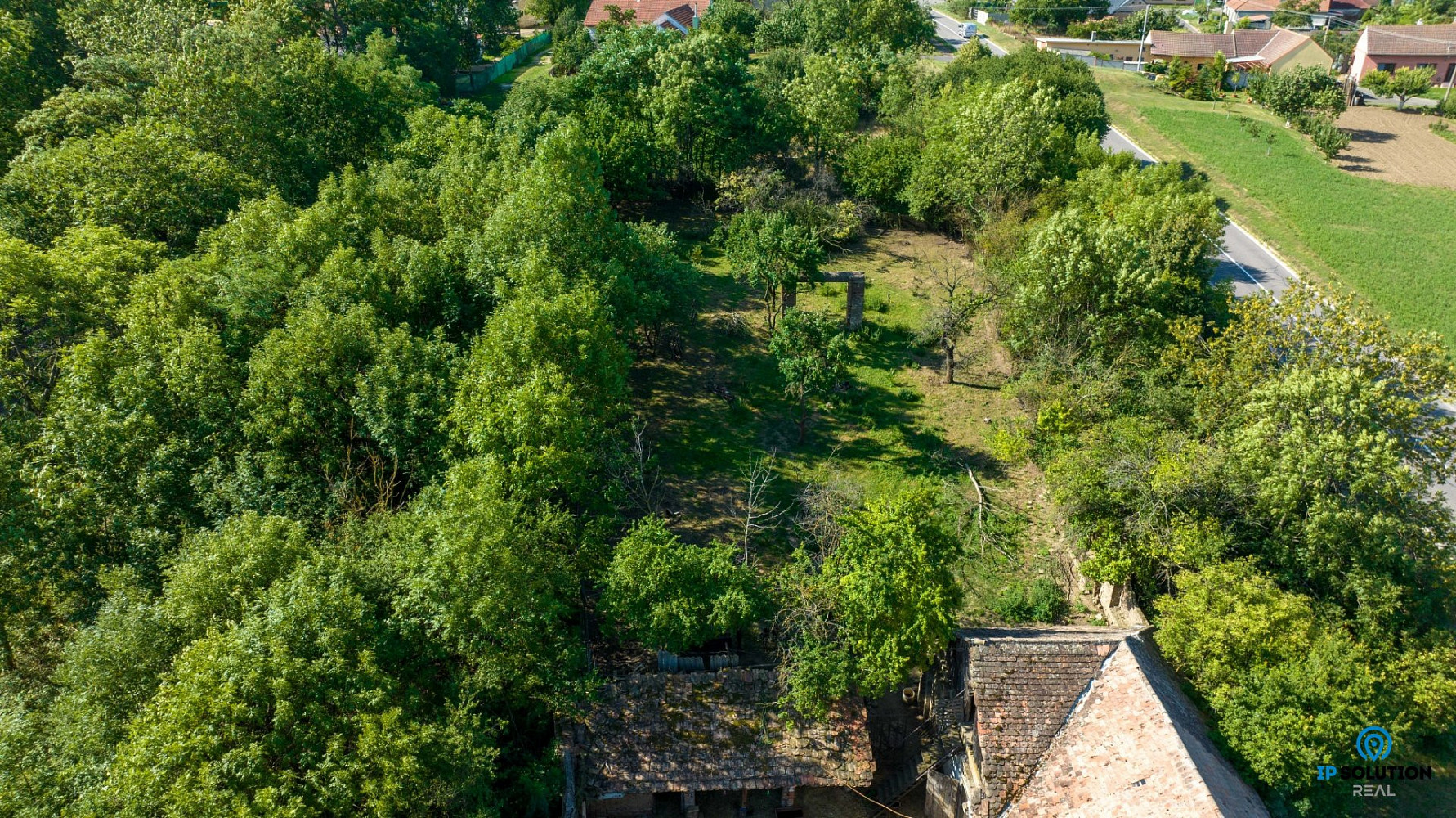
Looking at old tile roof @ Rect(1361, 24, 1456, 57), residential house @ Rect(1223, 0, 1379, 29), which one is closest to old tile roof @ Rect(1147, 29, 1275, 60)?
old tile roof @ Rect(1361, 24, 1456, 57)

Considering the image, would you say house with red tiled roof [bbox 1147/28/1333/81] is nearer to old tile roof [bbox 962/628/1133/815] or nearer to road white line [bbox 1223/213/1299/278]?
road white line [bbox 1223/213/1299/278]

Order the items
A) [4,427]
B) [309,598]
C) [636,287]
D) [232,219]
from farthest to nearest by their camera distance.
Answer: [636,287]
[232,219]
[4,427]
[309,598]

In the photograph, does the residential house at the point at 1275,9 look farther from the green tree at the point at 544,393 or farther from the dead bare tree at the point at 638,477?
the green tree at the point at 544,393

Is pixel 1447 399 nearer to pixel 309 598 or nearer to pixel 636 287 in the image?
pixel 636 287

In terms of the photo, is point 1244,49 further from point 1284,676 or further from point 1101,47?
point 1284,676

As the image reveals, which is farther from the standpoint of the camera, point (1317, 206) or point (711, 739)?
point (1317, 206)

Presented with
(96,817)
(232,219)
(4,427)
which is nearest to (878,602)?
(96,817)

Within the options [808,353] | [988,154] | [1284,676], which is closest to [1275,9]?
[988,154]
